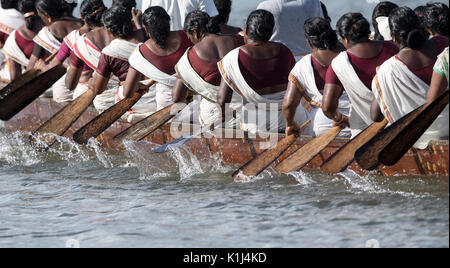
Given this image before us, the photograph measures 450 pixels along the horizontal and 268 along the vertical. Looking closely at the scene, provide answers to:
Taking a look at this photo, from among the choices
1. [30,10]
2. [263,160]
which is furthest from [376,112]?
[30,10]

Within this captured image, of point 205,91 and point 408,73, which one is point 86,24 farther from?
point 408,73

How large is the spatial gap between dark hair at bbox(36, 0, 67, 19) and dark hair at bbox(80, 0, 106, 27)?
698 mm

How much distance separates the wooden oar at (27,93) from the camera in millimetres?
9766

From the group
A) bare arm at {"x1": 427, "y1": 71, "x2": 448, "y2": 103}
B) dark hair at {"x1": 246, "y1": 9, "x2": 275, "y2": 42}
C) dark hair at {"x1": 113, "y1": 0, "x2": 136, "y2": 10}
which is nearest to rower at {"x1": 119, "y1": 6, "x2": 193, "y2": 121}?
dark hair at {"x1": 246, "y1": 9, "x2": 275, "y2": 42}

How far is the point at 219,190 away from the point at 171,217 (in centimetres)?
76

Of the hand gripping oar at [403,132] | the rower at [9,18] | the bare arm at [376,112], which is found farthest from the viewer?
the rower at [9,18]

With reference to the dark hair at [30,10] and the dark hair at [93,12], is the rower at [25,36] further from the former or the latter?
the dark hair at [93,12]

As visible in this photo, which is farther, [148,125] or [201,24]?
[148,125]

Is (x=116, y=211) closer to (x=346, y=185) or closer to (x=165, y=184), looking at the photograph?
(x=165, y=184)

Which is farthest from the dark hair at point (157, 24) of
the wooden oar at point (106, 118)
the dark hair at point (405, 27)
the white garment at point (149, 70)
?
the dark hair at point (405, 27)

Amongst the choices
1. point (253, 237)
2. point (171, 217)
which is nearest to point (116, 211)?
point (171, 217)

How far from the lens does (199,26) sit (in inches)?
319

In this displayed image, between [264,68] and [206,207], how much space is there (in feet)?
3.89

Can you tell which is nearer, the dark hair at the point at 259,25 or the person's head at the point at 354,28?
the person's head at the point at 354,28
